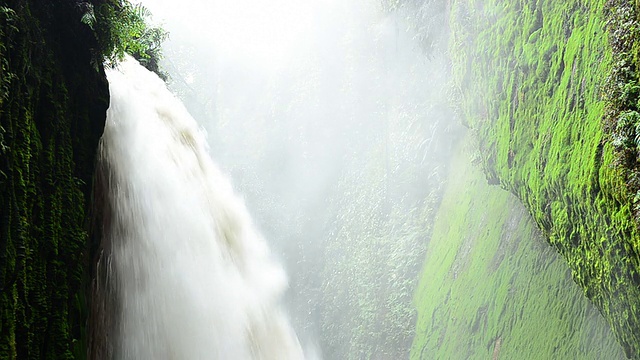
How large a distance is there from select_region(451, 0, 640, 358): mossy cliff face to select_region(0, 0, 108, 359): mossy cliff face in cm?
438

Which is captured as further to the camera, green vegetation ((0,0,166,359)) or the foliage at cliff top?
the foliage at cliff top

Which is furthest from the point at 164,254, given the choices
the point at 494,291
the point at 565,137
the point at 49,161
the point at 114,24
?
the point at 494,291

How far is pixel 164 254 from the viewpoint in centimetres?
549

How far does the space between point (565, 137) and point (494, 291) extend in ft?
16.0

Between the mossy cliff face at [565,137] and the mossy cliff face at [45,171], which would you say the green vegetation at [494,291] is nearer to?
the mossy cliff face at [565,137]

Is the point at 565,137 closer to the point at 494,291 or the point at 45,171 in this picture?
the point at 494,291

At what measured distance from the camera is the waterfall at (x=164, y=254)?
16.2ft

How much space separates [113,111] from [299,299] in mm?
15593

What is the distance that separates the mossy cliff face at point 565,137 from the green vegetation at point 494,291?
976mm

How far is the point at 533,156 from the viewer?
7.24m

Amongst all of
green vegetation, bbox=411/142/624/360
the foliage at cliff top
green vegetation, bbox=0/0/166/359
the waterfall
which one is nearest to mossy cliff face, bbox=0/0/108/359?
green vegetation, bbox=0/0/166/359

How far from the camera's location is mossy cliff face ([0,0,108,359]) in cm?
318

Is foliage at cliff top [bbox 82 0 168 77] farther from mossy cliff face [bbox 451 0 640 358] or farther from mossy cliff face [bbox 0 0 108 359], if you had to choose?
mossy cliff face [bbox 451 0 640 358]

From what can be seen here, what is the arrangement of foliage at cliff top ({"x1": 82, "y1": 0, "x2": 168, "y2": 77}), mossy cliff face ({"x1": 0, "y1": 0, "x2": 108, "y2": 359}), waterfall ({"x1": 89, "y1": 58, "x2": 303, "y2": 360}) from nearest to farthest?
1. mossy cliff face ({"x1": 0, "y1": 0, "x2": 108, "y2": 359})
2. foliage at cliff top ({"x1": 82, "y1": 0, "x2": 168, "y2": 77})
3. waterfall ({"x1": 89, "y1": 58, "x2": 303, "y2": 360})
